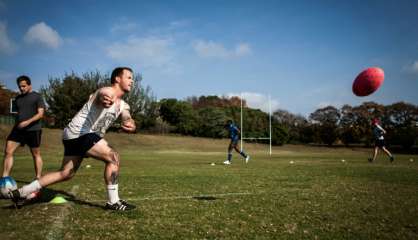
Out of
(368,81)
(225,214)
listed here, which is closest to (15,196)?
(225,214)

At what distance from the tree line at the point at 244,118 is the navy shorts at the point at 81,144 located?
48.8 metres

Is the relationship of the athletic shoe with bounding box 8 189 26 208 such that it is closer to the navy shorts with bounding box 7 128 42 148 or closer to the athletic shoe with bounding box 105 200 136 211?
the athletic shoe with bounding box 105 200 136 211

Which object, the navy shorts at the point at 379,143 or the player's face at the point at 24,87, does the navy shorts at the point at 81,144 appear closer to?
the player's face at the point at 24,87

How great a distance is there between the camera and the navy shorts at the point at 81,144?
4.94 meters

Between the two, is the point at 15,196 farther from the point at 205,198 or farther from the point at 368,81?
the point at 368,81

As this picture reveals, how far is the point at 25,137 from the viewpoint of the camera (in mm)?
7867

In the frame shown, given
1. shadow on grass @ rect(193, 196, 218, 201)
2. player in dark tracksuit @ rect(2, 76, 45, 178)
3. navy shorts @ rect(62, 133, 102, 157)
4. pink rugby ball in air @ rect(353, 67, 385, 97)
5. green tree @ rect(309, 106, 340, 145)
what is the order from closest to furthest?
navy shorts @ rect(62, 133, 102, 157) < shadow on grass @ rect(193, 196, 218, 201) < player in dark tracksuit @ rect(2, 76, 45, 178) < pink rugby ball in air @ rect(353, 67, 385, 97) < green tree @ rect(309, 106, 340, 145)

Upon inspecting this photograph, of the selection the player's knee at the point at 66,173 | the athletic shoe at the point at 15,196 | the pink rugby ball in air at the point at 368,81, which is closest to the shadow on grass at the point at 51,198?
the athletic shoe at the point at 15,196

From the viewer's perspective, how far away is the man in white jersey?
4965 mm

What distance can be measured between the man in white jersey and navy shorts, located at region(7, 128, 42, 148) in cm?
313

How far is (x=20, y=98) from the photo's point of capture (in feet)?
26.0

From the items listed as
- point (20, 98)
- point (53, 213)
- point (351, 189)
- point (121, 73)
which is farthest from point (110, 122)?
point (351, 189)

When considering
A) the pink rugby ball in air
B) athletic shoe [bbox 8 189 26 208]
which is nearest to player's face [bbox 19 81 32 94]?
athletic shoe [bbox 8 189 26 208]

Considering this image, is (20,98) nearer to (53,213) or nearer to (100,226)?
(53,213)
